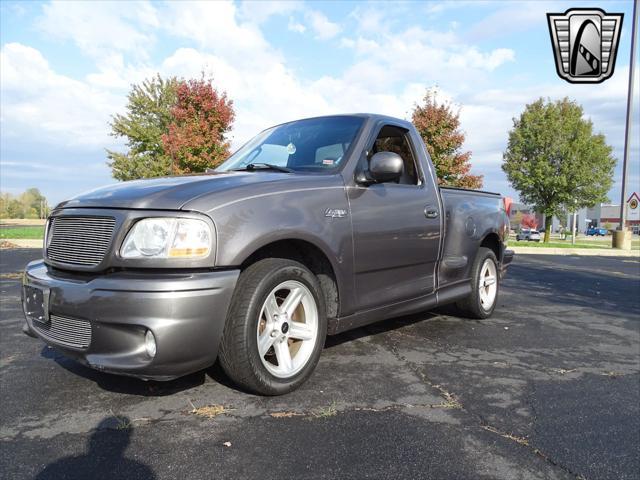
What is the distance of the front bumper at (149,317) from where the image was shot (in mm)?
2209

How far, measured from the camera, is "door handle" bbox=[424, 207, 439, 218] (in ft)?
12.7

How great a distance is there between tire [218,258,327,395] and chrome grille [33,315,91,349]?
700mm

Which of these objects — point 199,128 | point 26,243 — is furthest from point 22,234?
point 199,128

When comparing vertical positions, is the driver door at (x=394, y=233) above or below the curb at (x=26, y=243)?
above

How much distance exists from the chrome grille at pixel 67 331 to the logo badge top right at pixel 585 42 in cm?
1106

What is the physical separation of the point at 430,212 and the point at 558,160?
30.0 metres

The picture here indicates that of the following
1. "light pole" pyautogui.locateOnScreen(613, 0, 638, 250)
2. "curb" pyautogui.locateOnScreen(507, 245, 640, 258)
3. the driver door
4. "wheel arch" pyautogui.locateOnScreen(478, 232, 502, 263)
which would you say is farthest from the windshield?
"light pole" pyautogui.locateOnScreen(613, 0, 638, 250)

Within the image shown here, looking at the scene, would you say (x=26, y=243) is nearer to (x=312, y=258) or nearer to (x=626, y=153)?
(x=312, y=258)

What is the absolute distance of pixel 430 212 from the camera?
3.94 metres

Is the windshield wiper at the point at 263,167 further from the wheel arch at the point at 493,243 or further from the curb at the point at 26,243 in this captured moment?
the curb at the point at 26,243

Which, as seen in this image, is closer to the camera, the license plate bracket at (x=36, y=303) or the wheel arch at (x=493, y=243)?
the license plate bracket at (x=36, y=303)

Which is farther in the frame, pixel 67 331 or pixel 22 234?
pixel 22 234

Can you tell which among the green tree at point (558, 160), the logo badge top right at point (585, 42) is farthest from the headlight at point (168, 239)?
the green tree at point (558, 160)

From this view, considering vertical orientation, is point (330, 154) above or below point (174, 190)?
above
